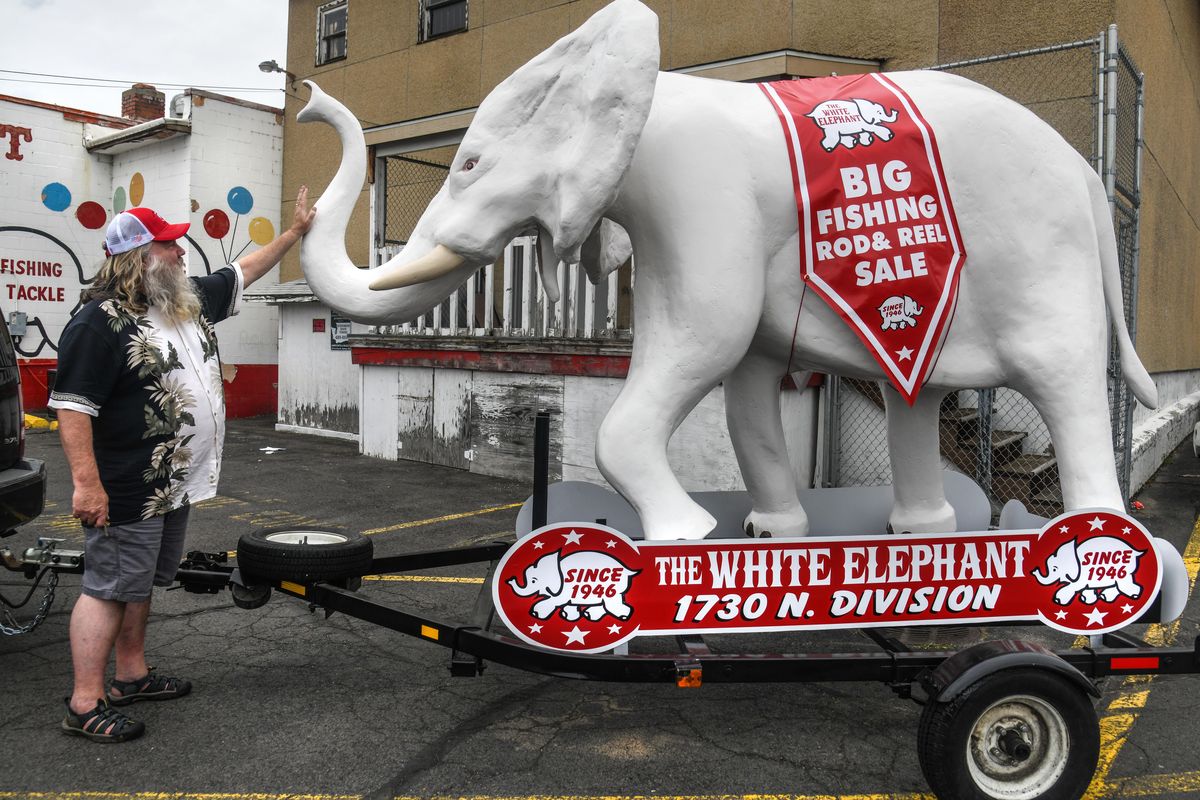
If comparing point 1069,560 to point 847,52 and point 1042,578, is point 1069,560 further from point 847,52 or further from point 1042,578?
point 847,52

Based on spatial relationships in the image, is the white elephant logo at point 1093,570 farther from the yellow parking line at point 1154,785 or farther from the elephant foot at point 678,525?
the elephant foot at point 678,525

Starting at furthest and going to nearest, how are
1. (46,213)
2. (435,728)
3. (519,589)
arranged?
(46,213) < (435,728) < (519,589)

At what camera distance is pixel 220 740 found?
3.12 meters

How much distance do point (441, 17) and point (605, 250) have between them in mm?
9446

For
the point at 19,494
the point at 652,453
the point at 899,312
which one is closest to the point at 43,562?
the point at 19,494

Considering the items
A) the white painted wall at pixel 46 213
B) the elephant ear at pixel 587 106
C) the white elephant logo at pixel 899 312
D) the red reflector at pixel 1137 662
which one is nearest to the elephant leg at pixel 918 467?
the white elephant logo at pixel 899 312

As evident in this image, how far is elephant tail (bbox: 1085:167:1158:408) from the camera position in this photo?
336 cm

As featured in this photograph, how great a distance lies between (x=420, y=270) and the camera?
3.10 m

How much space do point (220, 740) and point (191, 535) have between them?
364 centimetres

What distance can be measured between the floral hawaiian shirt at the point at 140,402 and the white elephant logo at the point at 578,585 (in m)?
1.37

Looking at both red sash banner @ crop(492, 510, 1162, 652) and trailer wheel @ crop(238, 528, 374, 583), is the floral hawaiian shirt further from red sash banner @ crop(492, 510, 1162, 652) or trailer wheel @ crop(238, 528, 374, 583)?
red sash banner @ crop(492, 510, 1162, 652)

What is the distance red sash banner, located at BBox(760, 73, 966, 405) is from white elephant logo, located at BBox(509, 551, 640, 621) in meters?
1.15

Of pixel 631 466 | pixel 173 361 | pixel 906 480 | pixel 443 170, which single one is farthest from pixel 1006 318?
pixel 443 170

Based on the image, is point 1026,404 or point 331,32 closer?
point 1026,404
